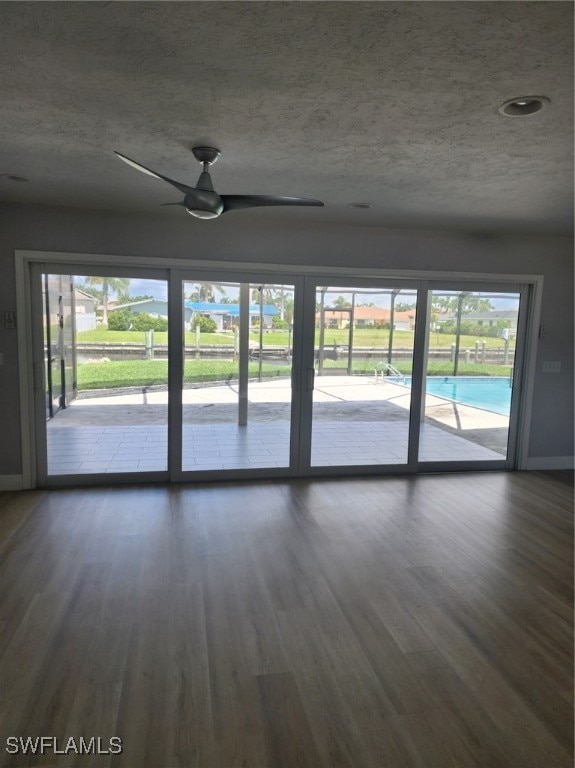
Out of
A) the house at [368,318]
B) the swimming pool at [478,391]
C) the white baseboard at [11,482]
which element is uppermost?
the house at [368,318]

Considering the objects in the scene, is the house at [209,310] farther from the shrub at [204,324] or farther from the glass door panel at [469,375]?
the glass door panel at [469,375]

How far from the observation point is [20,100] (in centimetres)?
211

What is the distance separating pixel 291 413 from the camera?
4824 mm

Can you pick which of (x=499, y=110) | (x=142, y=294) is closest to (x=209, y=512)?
(x=142, y=294)

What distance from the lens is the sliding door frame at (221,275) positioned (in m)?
4.17

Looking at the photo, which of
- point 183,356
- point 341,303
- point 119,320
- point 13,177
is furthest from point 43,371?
point 341,303

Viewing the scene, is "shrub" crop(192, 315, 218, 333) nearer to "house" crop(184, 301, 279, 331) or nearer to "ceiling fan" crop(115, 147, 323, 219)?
"house" crop(184, 301, 279, 331)

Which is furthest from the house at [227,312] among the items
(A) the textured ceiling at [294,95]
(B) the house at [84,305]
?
(A) the textured ceiling at [294,95]

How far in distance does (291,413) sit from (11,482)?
2789 millimetres

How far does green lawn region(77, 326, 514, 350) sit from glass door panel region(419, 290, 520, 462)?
0.02 m

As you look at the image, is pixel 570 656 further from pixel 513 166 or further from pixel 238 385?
pixel 238 385

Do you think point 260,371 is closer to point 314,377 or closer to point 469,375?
point 314,377

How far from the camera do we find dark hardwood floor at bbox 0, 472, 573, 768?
5.79 ft

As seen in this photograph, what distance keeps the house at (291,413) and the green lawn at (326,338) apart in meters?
0.11
